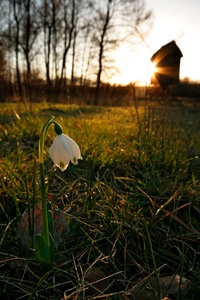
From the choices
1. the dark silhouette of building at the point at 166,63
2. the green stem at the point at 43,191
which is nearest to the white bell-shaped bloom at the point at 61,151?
the green stem at the point at 43,191

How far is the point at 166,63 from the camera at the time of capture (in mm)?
2717

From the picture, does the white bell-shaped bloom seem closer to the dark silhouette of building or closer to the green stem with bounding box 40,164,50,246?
the green stem with bounding box 40,164,50,246

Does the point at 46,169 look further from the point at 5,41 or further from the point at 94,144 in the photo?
the point at 5,41

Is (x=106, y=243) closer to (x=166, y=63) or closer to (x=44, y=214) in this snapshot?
(x=44, y=214)

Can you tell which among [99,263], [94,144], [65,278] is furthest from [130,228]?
[94,144]

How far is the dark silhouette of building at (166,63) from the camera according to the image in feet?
8.30

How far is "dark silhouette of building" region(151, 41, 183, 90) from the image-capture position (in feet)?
8.30

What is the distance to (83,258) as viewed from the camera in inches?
50.0

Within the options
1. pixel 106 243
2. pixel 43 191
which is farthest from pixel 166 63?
pixel 43 191

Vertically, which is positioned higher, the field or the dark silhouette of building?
the dark silhouette of building

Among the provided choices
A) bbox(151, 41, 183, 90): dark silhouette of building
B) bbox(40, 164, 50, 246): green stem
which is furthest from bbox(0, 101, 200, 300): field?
bbox(151, 41, 183, 90): dark silhouette of building

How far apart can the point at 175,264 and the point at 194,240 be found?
0.15 meters

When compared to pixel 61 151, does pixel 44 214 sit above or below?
below

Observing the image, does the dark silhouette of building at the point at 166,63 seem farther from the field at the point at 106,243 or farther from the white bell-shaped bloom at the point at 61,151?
the white bell-shaped bloom at the point at 61,151
